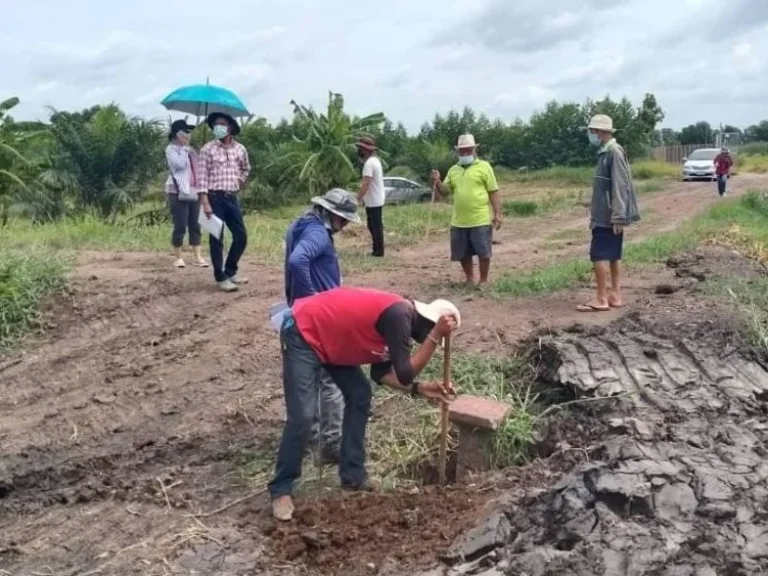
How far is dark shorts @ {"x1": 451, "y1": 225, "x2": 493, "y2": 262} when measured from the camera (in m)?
9.20

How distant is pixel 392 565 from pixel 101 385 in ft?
13.7

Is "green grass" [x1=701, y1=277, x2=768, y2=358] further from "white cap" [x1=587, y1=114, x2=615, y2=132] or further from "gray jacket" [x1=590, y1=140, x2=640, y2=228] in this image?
"white cap" [x1=587, y1=114, x2=615, y2=132]

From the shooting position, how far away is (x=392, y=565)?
4.20m

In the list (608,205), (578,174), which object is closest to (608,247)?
(608,205)

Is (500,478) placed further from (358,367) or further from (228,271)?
(228,271)

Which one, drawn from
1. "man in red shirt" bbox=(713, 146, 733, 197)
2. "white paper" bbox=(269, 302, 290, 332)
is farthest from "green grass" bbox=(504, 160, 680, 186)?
"white paper" bbox=(269, 302, 290, 332)

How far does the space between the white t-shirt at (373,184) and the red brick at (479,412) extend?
6.36m

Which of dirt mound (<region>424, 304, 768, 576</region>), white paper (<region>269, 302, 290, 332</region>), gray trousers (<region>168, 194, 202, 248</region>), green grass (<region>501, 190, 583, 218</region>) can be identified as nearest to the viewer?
dirt mound (<region>424, 304, 768, 576</region>)

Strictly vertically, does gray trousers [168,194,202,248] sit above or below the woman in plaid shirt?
below

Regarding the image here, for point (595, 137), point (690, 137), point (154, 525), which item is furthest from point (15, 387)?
point (690, 137)

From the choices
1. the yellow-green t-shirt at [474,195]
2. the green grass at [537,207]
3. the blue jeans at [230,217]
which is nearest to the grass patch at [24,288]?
the blue jeans at [230,217]

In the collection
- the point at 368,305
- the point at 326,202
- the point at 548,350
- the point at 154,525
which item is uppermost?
the point at 326,202

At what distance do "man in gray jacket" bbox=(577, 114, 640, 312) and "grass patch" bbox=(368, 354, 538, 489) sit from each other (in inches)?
71.3

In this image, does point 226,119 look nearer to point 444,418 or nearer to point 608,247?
point 608,247
